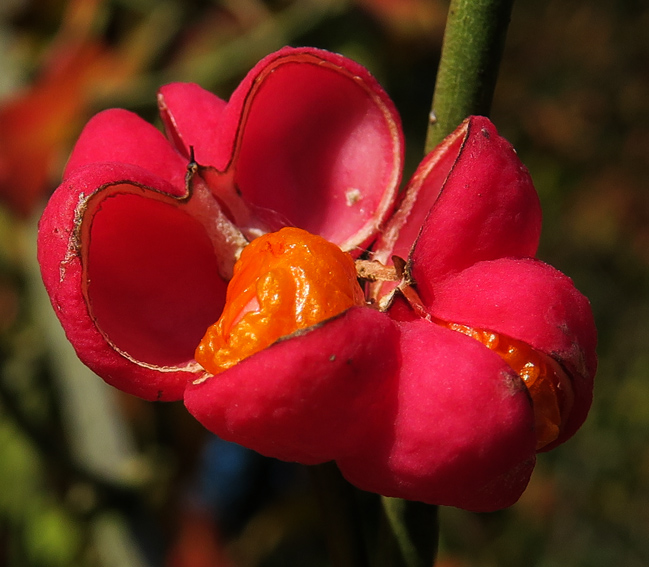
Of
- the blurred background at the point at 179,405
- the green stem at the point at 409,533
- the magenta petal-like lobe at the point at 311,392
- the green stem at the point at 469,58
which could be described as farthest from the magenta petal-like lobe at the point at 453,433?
the blurred background at the point at 179,405

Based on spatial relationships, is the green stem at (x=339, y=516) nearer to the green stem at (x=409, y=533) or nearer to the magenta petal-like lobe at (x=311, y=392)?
the green stem at (x=409, y=533)

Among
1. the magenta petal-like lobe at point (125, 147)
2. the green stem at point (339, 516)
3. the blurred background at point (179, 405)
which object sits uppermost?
the magenta petal-like lobe at point (125, 147)

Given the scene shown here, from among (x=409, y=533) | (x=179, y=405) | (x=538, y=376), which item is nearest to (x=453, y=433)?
(x=538, y=376)

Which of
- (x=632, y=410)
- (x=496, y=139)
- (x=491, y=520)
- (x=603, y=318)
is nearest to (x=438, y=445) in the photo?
(x=496, y=139)

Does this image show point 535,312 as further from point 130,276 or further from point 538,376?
point 130,276

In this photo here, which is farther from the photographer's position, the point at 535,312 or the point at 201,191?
the point at 201,191

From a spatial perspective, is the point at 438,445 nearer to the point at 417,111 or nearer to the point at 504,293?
the point at 504,293
